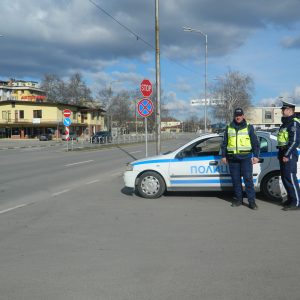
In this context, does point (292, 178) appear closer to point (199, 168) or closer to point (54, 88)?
point (199, 168)

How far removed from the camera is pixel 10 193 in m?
10.4

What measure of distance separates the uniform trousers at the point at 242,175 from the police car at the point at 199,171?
0.70 m

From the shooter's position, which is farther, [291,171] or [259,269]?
[291,171]

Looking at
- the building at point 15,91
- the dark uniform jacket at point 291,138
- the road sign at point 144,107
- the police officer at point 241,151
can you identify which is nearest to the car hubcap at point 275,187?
the police officer at point 241,151

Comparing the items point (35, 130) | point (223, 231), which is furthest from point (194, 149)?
point (35, 130)

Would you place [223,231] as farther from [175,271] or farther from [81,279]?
[81,279]

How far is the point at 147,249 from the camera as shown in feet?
17.3

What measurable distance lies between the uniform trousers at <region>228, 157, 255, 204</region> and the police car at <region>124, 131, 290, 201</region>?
70 cm

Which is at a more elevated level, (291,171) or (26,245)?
(291,171)

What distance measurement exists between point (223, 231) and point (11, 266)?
3.07 metres

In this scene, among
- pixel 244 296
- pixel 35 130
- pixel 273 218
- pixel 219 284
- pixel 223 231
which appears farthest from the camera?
pixel 35 130

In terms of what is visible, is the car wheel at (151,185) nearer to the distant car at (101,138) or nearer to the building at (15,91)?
the distant car at (101,138)

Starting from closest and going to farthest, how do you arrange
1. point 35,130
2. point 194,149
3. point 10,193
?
point 194,149 → point 10,193 → point 35,130

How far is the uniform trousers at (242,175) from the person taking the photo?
299 inches
